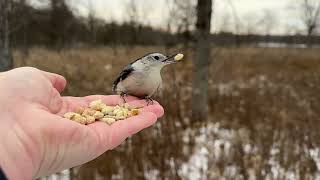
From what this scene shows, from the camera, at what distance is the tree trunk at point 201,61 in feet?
19.2

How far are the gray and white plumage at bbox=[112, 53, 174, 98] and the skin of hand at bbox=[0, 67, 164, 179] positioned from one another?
1.50ft

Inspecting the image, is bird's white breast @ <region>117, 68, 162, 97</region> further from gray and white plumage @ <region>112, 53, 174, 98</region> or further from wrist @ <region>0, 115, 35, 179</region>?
wrist @ <region>0, 115, 35, 179</region>

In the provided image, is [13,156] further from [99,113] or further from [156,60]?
[156,60]

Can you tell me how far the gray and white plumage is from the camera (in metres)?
2.25

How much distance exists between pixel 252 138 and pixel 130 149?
98cm

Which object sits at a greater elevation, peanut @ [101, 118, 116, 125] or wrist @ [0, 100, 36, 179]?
wrist @ [0, 100, 36, 179]

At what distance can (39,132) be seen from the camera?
4.56 ft

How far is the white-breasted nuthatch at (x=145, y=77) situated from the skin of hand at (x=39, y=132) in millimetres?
458

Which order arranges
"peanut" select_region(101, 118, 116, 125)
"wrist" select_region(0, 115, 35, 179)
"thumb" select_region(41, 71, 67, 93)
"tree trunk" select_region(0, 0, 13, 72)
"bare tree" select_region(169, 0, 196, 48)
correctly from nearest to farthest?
"wrist" select_region(0, 115, 35, 179)
"peanut" select_region(101, 118, 116, 125)
"thumb" select_region(41, 71, 67, 93)
"tree trunk" select_region(0, 0, 13, 72)
"bare tree" select_region(169, 0, 196, 48)

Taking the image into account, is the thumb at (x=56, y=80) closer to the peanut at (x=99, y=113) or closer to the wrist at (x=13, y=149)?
the peanut at (x=99, y=113)

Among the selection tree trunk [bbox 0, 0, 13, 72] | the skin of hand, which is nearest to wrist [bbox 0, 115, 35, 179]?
the skin of hand

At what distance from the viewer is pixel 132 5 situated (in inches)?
664

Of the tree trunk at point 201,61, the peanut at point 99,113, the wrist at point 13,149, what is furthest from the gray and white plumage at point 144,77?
the tree trunk at point 201,61

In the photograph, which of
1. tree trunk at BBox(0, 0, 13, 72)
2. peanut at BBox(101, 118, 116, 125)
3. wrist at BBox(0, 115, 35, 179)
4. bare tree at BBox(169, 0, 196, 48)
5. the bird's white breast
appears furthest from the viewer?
bare tree at BBox(169, 0, 196, 48)
